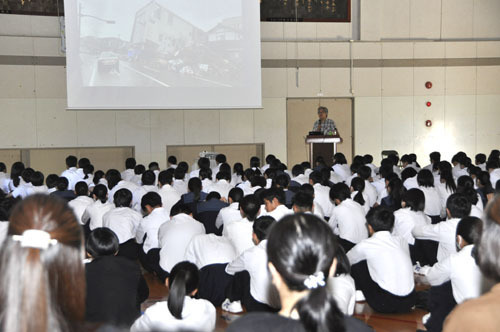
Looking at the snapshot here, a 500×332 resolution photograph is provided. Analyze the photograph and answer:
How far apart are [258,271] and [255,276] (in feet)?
0.22

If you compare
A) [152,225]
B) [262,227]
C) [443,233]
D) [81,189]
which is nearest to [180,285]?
[262,227]

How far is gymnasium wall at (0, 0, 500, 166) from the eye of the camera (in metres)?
11.4

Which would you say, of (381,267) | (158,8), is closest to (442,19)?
(158,8)

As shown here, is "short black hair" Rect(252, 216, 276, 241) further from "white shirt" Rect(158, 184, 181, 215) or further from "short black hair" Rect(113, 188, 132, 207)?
"white shirt" Rect(158, 184, 181, 215)

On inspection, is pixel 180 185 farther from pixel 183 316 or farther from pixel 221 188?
pixel 183 316

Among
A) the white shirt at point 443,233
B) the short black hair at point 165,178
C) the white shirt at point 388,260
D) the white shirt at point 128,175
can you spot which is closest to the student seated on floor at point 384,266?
the white shirt at point 388,260

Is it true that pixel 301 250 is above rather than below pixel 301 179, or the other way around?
above

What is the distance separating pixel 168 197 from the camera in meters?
7.09

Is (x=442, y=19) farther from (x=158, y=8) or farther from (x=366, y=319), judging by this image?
(x=366, y=319)

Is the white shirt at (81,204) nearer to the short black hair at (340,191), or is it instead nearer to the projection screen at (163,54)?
the short black hair at (340,191)

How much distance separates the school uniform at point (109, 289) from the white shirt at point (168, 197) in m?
3.91

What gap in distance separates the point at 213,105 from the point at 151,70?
131cm

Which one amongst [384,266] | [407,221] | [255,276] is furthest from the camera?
[407,221]

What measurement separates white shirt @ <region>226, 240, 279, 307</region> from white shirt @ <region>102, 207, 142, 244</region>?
181 centimetres
